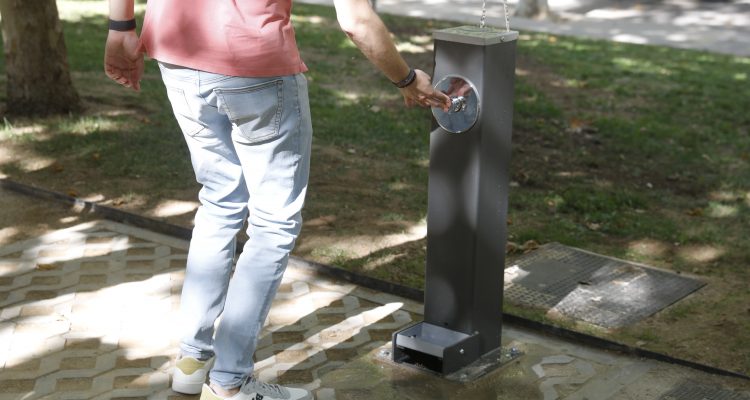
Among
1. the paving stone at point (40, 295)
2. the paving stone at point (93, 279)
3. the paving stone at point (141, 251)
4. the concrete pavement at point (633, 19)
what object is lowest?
the concrete pavement at point (633, 19)

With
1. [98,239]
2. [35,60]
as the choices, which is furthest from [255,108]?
[35,60]

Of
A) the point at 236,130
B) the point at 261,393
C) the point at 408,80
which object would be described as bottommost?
the point at 261,393

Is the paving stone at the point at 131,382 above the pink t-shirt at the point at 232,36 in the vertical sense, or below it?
below

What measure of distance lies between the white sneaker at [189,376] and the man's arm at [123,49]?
993mm

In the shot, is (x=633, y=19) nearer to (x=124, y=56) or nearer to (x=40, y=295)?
(x=40, y=295)

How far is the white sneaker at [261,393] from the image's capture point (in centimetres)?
352

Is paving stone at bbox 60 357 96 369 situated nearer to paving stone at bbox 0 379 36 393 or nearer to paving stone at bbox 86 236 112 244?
paving stone at bbox 0 379 36 393

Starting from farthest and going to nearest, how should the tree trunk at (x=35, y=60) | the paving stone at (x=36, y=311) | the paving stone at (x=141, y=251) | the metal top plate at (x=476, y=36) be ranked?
the tree trunk at (x=35, y=60) → the paving stone at (x=141, y=251) → the paving stone at (x=36, y=311) → the metal top plate at (x=476, y=36)

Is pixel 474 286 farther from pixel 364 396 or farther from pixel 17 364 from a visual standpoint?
pixel 17 364

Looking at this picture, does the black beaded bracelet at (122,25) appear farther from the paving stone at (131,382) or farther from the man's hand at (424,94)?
the paving stone at (131,382)

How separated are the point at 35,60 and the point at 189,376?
495cm

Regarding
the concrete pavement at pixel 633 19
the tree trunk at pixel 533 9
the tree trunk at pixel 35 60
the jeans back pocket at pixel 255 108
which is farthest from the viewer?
the tree trunk at pixel 533 9

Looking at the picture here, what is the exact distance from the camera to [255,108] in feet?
10.6

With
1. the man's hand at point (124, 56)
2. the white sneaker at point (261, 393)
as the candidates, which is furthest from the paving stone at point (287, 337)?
the man's hand at point (124, 56)
